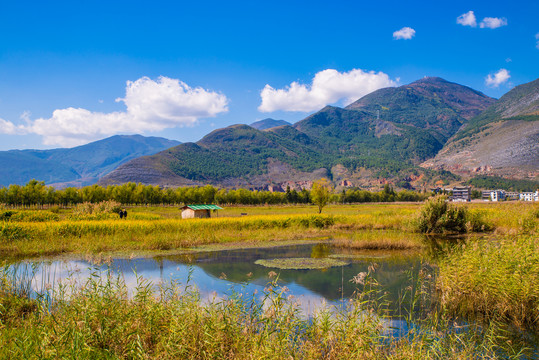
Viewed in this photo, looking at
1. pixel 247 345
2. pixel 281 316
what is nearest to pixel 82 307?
pixel 247 345

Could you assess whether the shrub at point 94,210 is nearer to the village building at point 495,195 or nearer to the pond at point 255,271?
the pond at point 255,271

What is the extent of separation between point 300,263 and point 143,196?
3026 inches

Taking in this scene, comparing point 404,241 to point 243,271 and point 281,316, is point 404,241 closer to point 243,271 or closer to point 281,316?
point 243,271

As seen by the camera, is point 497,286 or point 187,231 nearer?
point 497,286

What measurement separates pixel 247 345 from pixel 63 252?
672 inches

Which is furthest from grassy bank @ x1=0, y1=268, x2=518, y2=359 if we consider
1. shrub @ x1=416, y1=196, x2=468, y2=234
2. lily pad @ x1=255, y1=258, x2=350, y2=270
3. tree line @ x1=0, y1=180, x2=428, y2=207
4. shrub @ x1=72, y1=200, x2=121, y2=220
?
tree line @ x1=0, y1=180, x2=428, y2=207

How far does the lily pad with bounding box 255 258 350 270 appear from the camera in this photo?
15870 millimetres

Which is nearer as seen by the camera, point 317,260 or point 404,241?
point 317,260

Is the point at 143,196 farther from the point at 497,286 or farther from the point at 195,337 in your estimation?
the point at 195,337

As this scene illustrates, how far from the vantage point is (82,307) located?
20.6ft

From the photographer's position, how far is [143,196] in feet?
283

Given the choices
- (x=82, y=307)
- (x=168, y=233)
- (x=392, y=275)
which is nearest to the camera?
(x=82, y=307)

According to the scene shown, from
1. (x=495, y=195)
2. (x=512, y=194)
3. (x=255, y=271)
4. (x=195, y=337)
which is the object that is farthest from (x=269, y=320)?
(x=512, y=194)

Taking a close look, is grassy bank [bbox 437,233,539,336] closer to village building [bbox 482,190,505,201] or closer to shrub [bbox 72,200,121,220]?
shrub [bbox 72,200,121,220]
